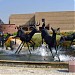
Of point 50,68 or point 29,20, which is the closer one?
point 50,68

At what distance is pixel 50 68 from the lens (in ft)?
45.5

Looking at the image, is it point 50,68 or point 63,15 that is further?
point 63,15

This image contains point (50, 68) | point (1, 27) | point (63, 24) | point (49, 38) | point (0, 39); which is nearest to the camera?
point (50, 68)

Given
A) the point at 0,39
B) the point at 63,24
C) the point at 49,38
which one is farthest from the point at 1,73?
the point at 63,24

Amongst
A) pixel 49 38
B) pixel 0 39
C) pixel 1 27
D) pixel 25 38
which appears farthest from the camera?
pixel 1 27

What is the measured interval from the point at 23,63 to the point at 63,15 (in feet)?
272

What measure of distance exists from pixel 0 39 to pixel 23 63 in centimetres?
1296

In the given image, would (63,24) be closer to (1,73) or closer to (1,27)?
(1,27)

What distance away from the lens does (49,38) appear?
18.1 metres

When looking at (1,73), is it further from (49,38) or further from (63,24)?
(63,24)

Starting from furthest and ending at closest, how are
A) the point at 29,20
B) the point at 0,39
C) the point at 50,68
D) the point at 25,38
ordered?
1. the point at 29,20
2. the point at 0,39
3. the point at 25,38
4. the point at 50,68

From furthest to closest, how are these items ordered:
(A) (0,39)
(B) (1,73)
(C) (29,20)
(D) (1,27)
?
1. (C) (29,20)
2. (D) (1,27)
3. (A) (0,39)
4. (B) (1,73)

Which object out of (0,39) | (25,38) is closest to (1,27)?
(0,39)

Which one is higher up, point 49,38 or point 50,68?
point 49,38
